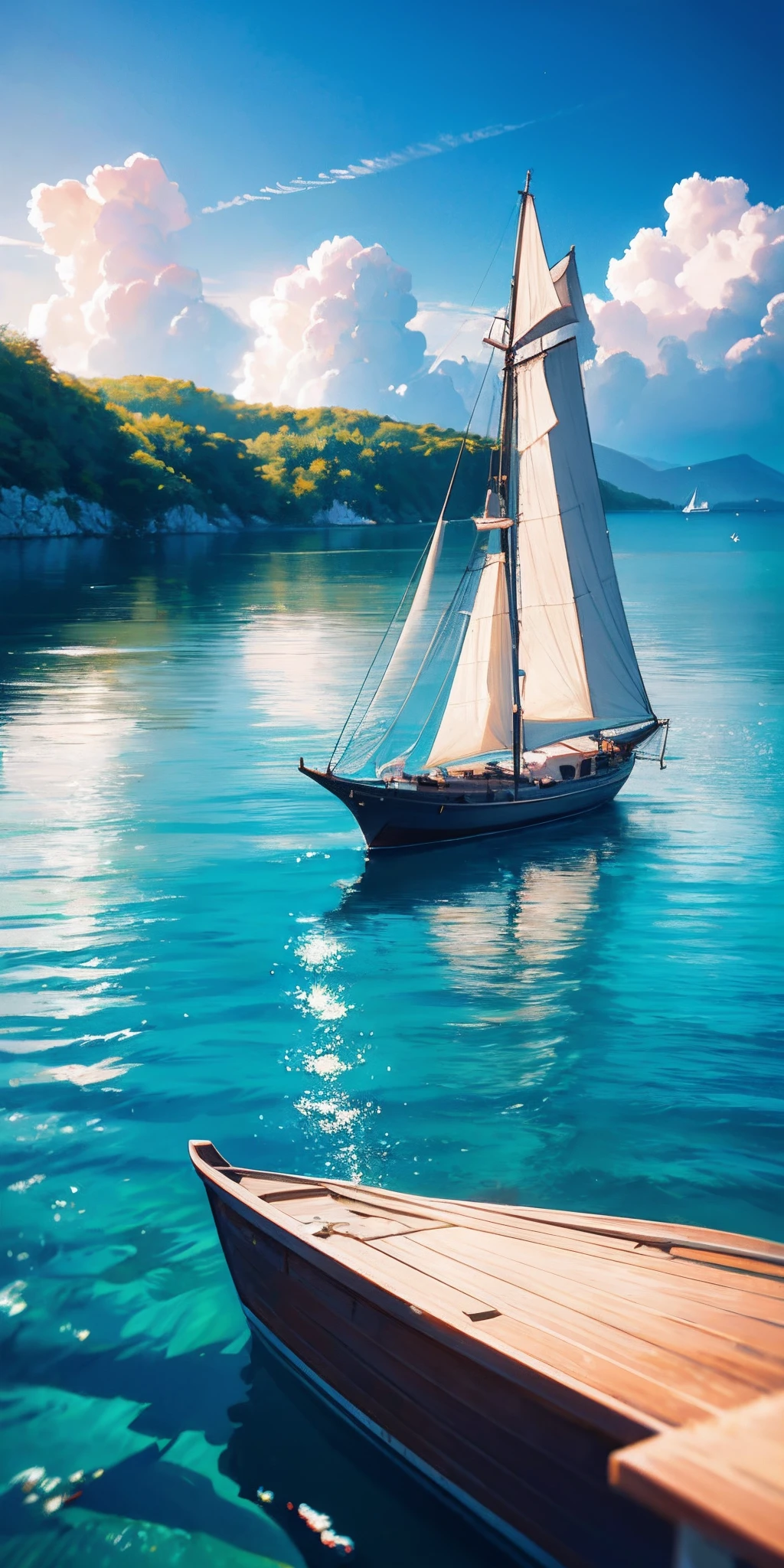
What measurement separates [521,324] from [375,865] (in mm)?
17397

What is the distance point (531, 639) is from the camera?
3450 cm

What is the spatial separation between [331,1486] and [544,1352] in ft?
11.8

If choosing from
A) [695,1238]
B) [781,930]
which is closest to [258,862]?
[781,930]

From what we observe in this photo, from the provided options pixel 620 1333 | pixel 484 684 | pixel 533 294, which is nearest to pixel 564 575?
pixel 484 684

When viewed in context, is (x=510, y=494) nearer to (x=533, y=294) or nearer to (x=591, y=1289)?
(x=533, y=294)

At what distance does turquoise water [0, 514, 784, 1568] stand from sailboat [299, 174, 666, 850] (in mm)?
1584

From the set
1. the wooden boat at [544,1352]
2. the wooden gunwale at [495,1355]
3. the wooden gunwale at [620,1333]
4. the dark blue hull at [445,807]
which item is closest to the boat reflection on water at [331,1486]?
the wooden boat at [544,1352]

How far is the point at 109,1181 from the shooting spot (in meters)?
13.4

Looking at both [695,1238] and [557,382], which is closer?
[695,1238]

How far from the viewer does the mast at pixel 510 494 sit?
3164 cm

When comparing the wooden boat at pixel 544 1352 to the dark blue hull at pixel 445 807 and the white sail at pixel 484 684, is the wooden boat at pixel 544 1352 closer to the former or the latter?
the dark blue hull at pixel 445 807

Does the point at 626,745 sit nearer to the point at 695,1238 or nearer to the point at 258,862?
the point at 258,862

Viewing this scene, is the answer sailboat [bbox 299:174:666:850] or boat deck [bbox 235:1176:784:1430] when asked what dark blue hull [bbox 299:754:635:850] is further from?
boat deck [bbox 235:1176:784:1430]

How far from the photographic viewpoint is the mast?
1246 inches
